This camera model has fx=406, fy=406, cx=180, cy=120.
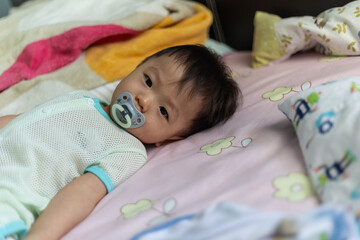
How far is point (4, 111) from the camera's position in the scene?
1310mm

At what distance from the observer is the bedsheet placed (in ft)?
2.50

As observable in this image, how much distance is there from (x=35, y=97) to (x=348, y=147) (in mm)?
1008

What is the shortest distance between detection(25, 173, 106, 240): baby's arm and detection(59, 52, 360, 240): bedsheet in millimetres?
19

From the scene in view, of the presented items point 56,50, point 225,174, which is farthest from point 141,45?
point 225,174

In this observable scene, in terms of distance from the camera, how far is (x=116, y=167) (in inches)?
39.2

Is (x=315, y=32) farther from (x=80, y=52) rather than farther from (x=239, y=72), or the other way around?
(x=80, y=52)

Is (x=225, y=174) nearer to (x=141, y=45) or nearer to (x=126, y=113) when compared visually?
(x=126, y=113)

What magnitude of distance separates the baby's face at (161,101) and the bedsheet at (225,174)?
0.05 m

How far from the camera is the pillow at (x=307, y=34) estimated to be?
4.23 feet

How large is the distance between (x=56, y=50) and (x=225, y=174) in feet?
2.96

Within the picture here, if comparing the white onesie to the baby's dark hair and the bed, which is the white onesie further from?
the baby's dark hair

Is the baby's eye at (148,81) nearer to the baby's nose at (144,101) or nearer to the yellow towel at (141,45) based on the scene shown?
the baby's nose at (144,101)

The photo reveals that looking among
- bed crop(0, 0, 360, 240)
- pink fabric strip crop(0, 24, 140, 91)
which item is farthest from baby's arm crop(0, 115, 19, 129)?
pink fabric strip crop(0, 24, 140, 91)

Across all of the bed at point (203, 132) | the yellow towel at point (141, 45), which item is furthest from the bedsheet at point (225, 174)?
the yellow towel at point (141, 45)
